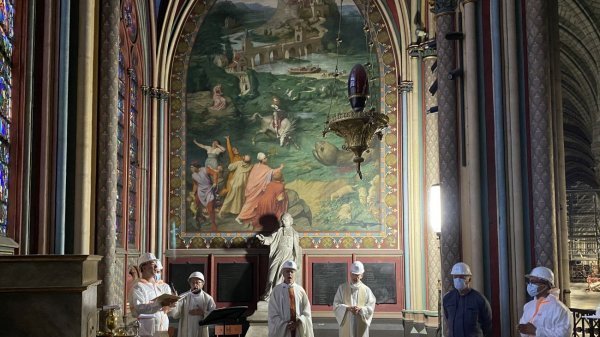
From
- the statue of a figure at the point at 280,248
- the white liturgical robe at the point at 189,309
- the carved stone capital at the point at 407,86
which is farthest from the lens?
the carved stone capital at the point at 407,86

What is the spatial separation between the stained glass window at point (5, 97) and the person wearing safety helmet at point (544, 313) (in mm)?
5904

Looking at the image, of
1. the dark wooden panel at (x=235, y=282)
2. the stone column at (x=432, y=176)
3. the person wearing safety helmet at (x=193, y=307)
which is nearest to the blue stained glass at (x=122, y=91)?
the dark wooden panel at (x=235, y=282)

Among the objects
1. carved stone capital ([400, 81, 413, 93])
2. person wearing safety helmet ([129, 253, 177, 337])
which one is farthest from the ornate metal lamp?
carved stone capital ([400, 81, 413, 93])

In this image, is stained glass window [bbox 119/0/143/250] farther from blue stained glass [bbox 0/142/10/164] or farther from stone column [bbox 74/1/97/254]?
blue stained glass [bbox 0/142/10/164]

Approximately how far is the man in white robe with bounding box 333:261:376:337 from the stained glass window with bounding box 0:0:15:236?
548 centimetres

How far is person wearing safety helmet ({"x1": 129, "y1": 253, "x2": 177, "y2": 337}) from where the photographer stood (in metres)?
8.64

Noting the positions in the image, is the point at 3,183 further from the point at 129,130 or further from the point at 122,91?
the point at 129,130

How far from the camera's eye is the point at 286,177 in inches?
765

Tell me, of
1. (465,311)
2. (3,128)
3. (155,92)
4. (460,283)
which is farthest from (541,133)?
(155,92)

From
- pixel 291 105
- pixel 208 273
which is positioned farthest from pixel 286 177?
pixel 208 273

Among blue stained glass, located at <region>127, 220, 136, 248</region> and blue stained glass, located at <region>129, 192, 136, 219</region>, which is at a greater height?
blue stained glass, located at <region>129, 192, 136, 219</region>

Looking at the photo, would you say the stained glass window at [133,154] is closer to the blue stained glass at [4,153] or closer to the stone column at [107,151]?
the stone column at [107,151]

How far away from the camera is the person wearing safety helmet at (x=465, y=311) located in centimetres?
826

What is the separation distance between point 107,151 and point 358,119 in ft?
13.6
